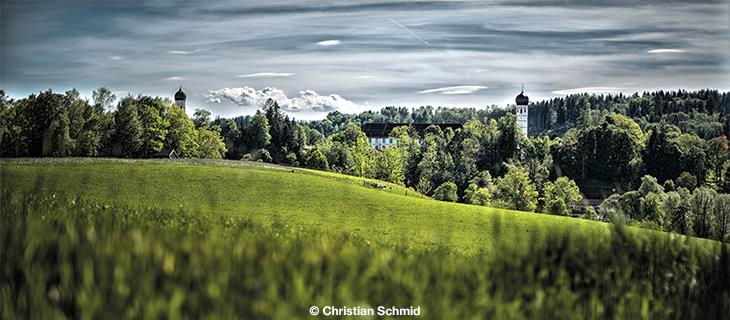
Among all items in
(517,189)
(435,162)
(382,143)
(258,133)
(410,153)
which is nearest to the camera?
(258,133)

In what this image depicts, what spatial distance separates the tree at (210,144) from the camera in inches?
441

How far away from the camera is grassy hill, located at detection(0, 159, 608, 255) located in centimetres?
807

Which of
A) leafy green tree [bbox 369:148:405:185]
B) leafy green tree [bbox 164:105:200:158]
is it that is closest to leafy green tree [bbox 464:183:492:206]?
leafy green tree [bbox 369:148:405:185]

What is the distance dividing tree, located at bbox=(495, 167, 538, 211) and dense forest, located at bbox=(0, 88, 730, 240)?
0.14 metres

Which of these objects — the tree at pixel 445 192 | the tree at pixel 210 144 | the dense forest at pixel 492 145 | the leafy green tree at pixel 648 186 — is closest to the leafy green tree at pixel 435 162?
the dense forest at pixel 492 145

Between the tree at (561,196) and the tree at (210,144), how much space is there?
33.1m

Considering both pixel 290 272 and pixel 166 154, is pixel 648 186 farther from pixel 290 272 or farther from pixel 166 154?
pixel 290 272

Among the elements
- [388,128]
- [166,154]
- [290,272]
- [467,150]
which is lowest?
[290,272]

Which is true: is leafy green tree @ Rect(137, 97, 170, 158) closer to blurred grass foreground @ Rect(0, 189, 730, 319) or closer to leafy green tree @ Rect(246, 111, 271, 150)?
→ leafy green tree @ Rect(246, 111, 271, 150)

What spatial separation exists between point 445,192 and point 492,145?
13.7 meters

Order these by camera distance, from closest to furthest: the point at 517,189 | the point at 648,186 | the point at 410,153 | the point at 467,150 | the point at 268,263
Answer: the point at 268,263, the point at 648,186, the point at 410,153, the point at 517,189, the point at 467,150

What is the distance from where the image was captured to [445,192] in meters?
50.3

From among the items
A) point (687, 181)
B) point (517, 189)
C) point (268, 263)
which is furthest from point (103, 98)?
point (517, 189)

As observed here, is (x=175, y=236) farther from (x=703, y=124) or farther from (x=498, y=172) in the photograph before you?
(x=498, y=172)
